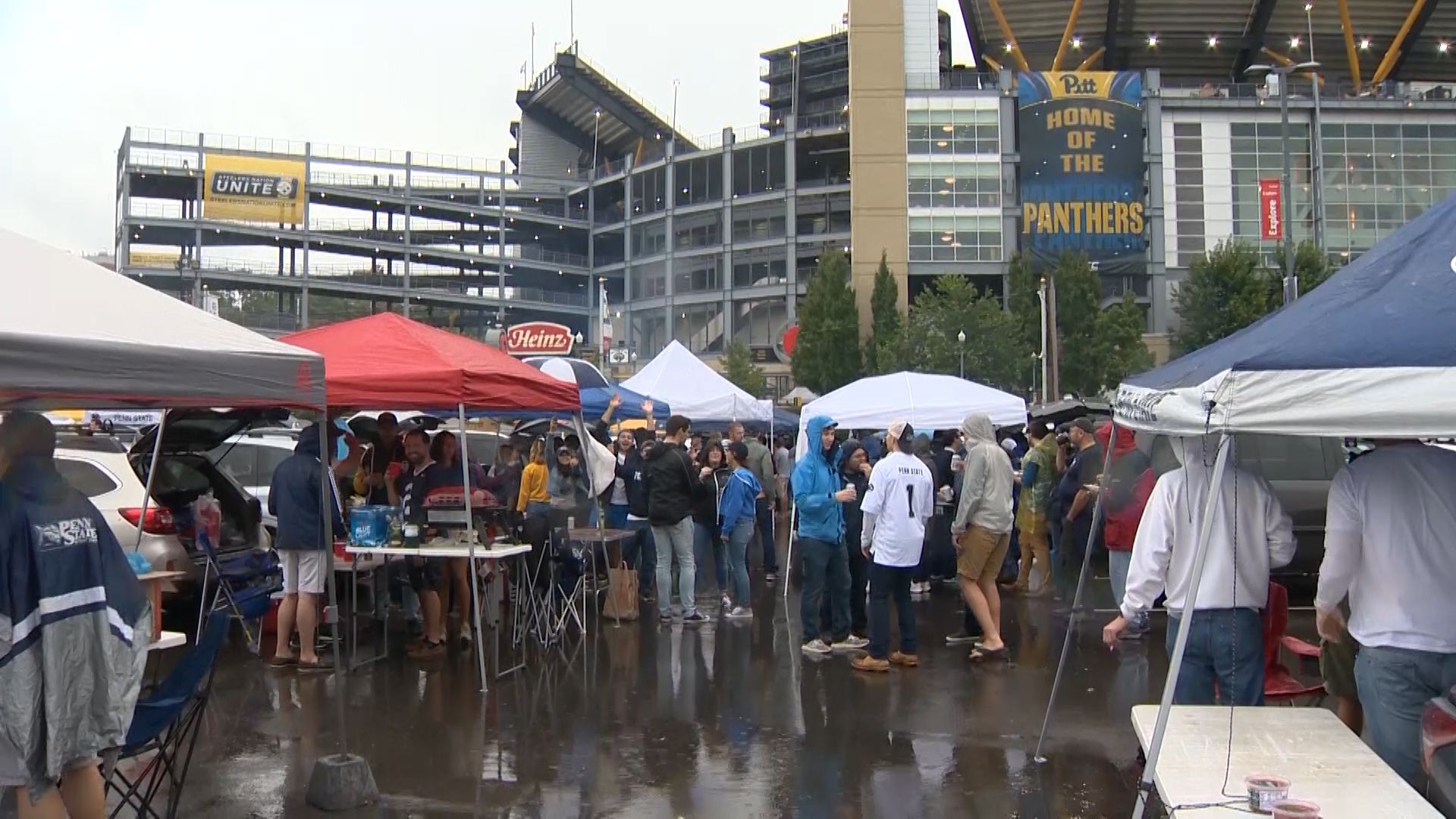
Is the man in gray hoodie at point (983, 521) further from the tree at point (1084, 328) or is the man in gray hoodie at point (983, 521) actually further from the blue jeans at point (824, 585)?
the tree at point (1084, 328)

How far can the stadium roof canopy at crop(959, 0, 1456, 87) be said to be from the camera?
2365 inches

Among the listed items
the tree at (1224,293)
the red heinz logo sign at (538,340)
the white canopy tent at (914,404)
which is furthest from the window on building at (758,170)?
the white canopy tent at (914,404)

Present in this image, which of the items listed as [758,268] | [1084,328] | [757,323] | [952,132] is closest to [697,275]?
[758,268]

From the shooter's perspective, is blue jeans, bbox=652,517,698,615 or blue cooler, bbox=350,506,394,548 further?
blue jeans, bbox=652,517,698,615

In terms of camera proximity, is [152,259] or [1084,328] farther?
[152,259]

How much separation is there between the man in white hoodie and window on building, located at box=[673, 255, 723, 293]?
62950 millimetres

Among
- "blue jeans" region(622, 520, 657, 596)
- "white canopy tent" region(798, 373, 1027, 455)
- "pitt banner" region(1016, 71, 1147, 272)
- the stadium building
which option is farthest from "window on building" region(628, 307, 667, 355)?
"blue jeans" region(622, 520, 657, 596)

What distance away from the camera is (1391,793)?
3361 mm

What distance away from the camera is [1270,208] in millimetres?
50219

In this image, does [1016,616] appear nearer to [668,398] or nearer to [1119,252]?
[668,398]

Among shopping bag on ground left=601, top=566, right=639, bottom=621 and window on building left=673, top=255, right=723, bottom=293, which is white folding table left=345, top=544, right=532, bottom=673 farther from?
window on building left=673, top=255, right=723, bottom=293

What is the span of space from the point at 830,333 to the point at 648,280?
20.7 metres

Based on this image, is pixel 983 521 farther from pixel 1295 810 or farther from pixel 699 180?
pixel 699 180

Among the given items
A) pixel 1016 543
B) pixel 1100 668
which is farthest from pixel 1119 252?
pixel 1100 668
